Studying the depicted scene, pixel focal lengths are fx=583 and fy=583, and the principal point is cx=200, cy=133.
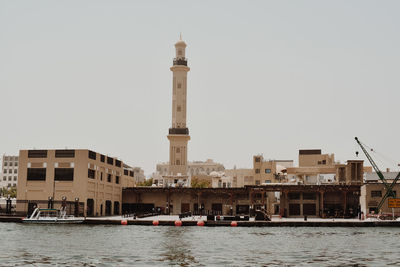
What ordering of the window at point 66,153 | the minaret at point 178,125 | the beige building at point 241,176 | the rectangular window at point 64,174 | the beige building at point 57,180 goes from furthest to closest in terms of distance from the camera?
the beige building at point 241,176 < the minaret at point 178,125 < the window at point 66,153 < the rectangular window at point 64,174 < the beige building at point 57,180

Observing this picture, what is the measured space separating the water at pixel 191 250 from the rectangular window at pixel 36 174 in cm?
3808

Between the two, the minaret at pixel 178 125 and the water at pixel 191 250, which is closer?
the water at pixel 191 250

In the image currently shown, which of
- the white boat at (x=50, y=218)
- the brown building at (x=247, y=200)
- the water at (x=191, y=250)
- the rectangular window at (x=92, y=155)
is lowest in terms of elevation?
the water at (x=191, y=250)

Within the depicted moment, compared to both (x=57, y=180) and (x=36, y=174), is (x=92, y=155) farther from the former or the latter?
(x=36, y=174)

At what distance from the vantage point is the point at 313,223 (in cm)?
10106

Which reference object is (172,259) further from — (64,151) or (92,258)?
(64,151)

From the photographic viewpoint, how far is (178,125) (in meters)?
160

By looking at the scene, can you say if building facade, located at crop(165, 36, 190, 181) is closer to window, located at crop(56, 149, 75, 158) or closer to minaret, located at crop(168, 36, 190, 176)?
minaret, located at crop(168, 36, 190, 176)

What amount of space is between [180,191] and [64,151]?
32.9 m

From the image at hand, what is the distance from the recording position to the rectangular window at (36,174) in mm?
114500

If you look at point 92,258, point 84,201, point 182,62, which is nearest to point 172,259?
point 92,258

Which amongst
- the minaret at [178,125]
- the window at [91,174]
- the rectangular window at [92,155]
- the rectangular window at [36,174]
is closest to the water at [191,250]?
the rectangular window at [36,174]

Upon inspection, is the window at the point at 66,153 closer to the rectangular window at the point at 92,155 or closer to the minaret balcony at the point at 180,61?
the rectangular window at the point at 92,155

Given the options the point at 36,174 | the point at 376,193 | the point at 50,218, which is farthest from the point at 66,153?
the point at 376,193
